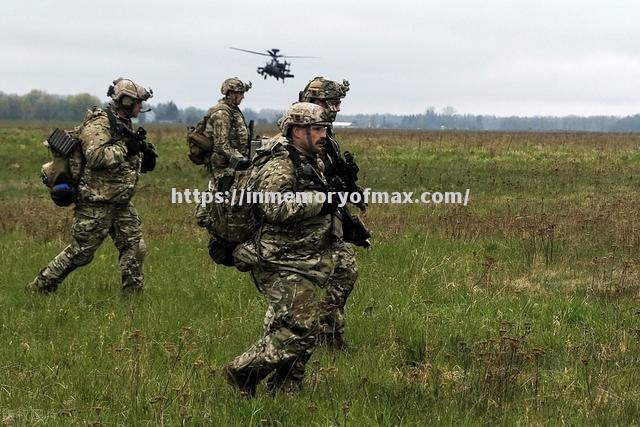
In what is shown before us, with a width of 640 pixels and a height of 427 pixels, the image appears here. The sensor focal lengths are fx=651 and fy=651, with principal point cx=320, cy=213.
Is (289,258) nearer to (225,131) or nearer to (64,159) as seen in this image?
→ (64,159)

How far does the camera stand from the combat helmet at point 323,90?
539cm

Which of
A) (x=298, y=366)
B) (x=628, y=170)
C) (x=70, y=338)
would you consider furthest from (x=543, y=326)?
(x=628, y=170)

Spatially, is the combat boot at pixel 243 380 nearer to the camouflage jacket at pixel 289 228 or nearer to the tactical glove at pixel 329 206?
the camouflage jacket at pixel 289 228

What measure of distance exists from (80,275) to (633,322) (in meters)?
5.84

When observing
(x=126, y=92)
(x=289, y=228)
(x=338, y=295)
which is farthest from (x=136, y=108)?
(x=289, y=228)

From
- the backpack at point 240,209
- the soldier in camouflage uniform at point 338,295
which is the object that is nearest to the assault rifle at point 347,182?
Answer: the soldier in camouflage uniform at point 338,295

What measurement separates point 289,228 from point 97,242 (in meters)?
3.38

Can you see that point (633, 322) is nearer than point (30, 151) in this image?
Yes

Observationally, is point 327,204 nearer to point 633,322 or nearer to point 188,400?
point 188,400

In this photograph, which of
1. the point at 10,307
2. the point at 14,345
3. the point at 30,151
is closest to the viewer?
the point at 14,345

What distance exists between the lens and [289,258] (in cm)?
402

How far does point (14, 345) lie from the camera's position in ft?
16.9

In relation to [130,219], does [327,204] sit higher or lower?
higher

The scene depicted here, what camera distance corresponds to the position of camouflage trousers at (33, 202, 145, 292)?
6.58 metres
